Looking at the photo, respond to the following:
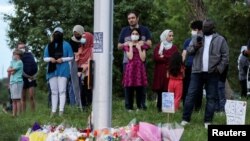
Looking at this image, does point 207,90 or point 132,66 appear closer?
point 207,90

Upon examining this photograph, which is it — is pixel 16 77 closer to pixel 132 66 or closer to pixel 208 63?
pixel 132 66

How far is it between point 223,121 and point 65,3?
1206 inches

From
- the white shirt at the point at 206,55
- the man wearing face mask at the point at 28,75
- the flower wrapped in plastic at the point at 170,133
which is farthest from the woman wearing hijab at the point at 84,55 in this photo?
the flower wrapped in plastic at the point at 170,133

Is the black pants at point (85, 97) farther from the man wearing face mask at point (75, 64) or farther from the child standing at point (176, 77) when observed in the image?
the child standing at point (176, 77)

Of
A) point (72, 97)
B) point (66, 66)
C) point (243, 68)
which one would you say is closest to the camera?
point (66, 66)

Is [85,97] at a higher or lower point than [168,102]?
lower

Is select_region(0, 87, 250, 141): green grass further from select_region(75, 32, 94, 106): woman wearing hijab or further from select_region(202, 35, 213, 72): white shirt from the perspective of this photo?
select_region(202, 35, 213, 72): white shirt

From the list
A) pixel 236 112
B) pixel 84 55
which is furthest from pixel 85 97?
pixel 236 112

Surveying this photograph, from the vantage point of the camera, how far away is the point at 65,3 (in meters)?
41.6

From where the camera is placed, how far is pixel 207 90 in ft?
37.0

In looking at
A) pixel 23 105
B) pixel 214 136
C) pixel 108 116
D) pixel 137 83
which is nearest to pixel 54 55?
pixel 137 83

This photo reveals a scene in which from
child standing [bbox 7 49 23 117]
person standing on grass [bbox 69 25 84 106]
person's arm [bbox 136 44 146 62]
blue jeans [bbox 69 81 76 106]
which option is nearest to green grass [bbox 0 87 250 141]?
→ person standing on grass [bbox 69 25 84 106]

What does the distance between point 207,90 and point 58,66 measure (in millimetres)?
3531

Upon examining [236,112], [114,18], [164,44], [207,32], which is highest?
[114,18]
